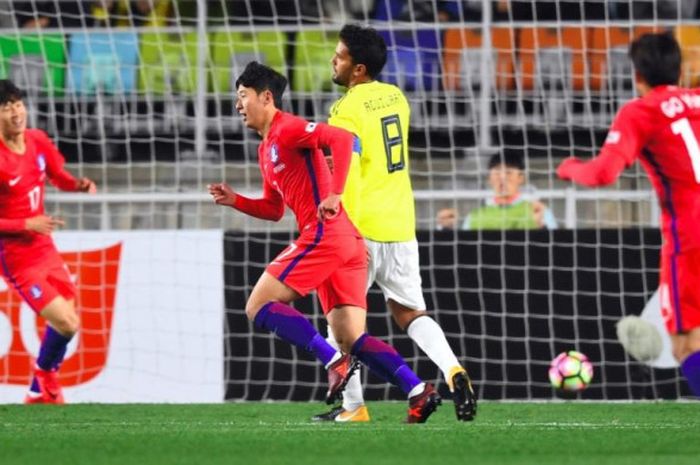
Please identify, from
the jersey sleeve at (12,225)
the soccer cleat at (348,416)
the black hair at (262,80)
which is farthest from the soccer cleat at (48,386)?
the black hair at (262,80)

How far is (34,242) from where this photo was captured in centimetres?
1059

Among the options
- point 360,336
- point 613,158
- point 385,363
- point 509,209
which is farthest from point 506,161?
point 613,158

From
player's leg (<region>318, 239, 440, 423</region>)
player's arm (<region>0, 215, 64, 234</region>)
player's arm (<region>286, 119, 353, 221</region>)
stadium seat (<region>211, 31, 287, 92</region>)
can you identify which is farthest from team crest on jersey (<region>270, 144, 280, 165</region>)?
stadium seat (<region>211, 31, 287, 92</region>)

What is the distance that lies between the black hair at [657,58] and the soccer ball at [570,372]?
422 centimetres

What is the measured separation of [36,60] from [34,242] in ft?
15.0

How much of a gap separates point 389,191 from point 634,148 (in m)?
2.26

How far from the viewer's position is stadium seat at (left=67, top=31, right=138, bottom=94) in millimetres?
14841

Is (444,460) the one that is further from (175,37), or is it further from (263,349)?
(175,37)

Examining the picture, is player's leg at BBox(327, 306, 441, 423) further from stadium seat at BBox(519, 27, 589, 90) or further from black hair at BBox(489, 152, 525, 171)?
stadium seat at BBox(519, 27, 589, 90)

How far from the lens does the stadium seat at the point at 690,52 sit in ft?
45.6

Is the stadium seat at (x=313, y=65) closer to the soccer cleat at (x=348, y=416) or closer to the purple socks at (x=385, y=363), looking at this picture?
the soccer cleat at (x=348, y=416)

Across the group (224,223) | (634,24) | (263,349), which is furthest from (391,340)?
(634,24)

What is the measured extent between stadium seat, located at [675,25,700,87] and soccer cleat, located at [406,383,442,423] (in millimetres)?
6292

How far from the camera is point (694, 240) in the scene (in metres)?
6.47
